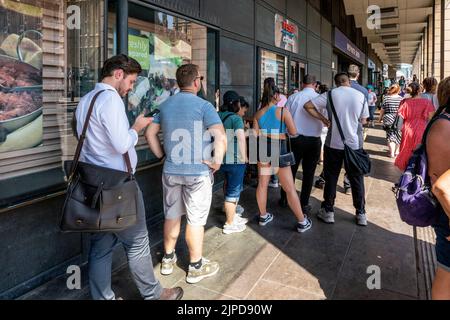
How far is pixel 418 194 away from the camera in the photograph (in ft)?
6.36

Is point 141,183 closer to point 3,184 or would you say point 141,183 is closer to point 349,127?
point 3,184

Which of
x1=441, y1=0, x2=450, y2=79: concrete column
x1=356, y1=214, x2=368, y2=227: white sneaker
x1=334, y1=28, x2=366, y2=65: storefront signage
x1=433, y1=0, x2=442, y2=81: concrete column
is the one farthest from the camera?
x1=334, y1=28, x2=366, y2=65: storefront signage

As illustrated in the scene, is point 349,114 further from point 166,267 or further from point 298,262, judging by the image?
point 166,267

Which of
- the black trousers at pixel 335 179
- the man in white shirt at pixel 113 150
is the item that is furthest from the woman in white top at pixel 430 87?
the man in white shirt at pixel 113 150

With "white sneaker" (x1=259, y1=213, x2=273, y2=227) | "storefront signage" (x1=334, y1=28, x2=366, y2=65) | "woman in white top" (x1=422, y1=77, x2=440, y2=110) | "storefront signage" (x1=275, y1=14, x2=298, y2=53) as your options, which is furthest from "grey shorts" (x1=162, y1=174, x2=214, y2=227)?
"storefront signage" (x1=334, y1=28, x2=366, y2=65)

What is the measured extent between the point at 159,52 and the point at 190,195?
83.9 inches

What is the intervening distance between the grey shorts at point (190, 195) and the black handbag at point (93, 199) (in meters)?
0.65

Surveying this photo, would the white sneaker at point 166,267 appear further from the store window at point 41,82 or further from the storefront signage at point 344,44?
the storefront signage at point 344,44

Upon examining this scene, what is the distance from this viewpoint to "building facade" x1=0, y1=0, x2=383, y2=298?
255cm

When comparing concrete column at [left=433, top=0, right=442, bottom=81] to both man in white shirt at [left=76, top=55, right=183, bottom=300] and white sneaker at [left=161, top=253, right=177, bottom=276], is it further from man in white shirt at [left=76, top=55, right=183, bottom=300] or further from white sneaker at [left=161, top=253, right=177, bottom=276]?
man in white shirt at [left=76, top=55, right=183, bottom=300]

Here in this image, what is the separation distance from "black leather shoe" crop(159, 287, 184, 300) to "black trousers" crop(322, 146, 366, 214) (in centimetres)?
217

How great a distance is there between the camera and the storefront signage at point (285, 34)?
283 inches

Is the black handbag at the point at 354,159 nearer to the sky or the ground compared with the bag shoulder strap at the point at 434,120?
nearer to the ground

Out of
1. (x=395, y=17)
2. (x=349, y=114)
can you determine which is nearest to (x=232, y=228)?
(x=349, y=114)
